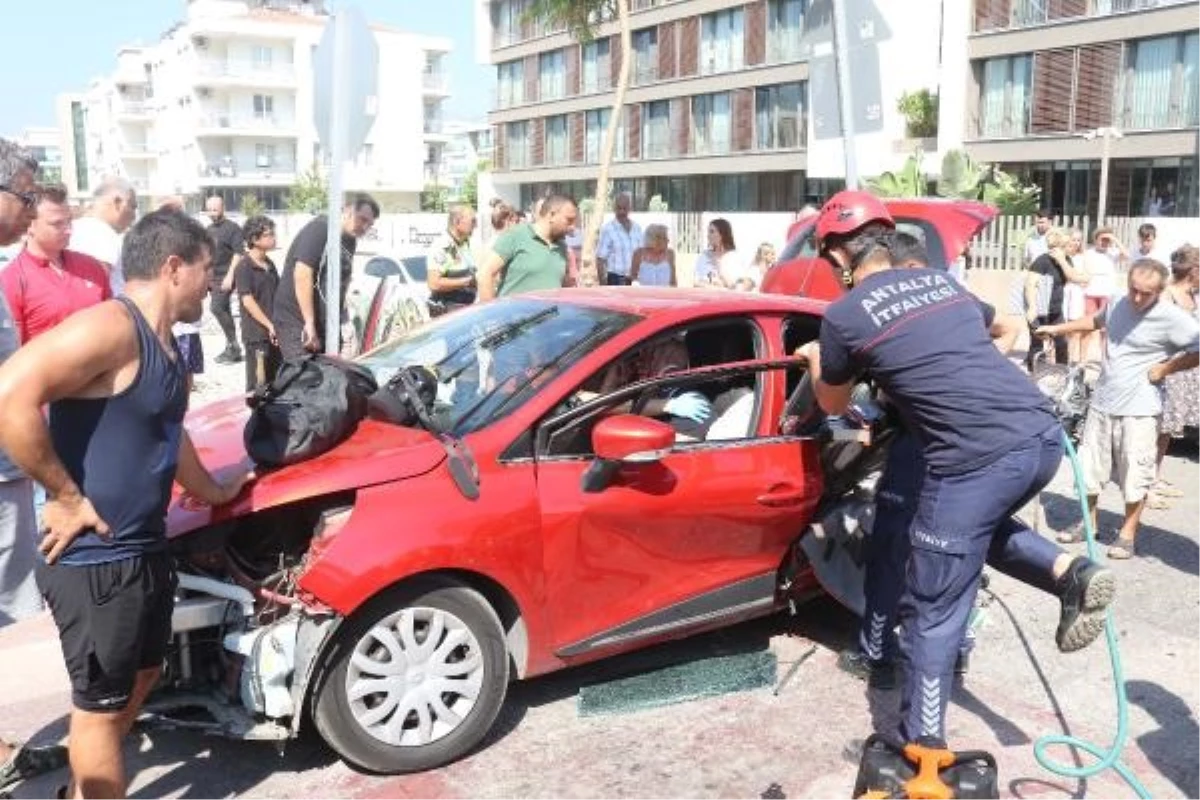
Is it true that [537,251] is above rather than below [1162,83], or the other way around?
below

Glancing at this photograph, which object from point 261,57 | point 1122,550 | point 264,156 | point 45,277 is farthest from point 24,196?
point 261,57

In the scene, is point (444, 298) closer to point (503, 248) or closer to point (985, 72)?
point (503, 248)

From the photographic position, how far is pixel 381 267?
51.3 feet

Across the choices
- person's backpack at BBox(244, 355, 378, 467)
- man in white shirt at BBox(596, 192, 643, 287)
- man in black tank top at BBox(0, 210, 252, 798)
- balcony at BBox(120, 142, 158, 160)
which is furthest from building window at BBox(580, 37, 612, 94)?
balcony at BBox(120, 142, 158, 160)

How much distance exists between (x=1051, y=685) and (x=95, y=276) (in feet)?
14.1

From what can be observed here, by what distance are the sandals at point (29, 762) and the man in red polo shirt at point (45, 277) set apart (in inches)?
62.1

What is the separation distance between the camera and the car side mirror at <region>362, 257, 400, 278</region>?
15414 mm

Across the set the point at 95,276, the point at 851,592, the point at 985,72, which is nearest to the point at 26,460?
the point at 95,276

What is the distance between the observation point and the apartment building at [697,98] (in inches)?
1217

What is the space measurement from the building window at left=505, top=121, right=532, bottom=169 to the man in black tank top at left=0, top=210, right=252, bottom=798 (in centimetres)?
4821

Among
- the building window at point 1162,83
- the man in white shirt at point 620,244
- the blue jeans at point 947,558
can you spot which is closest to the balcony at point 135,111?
the building window at point 1162,83

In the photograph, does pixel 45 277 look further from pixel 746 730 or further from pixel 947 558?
pixel 947 558

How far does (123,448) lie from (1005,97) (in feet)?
94.4

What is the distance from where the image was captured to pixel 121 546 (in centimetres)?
301
